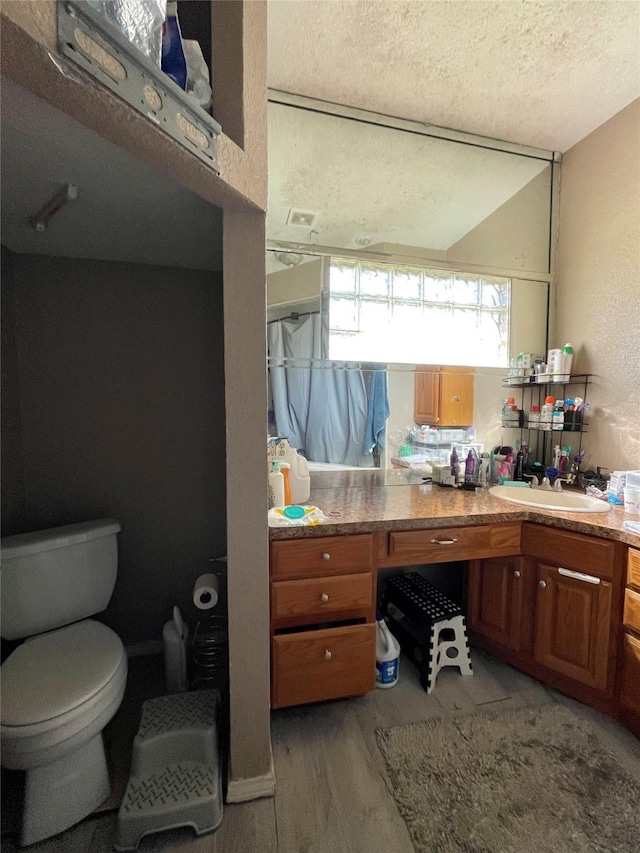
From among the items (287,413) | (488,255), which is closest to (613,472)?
(488,255)

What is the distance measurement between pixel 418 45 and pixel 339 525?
2.01 m

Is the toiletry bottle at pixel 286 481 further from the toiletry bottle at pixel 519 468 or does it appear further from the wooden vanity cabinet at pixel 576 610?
the toiletry bottle at pixel 519 468

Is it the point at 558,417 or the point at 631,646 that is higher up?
the point at 558,417

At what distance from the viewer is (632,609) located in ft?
4.37

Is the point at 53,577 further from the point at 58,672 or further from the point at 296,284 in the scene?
the point at 296,284

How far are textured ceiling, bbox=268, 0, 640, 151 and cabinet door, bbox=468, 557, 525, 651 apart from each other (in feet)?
7.28

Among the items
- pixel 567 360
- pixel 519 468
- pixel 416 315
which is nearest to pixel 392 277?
pixel 416 315

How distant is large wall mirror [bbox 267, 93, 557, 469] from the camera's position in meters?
1.83

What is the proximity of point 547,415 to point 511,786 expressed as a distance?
167 cm

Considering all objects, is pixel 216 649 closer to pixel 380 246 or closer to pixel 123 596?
pixel 123 596

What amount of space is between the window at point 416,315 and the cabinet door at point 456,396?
74mm


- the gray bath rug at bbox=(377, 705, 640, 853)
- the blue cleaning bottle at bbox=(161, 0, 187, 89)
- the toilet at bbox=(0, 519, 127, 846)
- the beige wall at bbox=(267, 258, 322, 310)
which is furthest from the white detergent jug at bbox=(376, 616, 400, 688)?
the blue cleaning bottle at bbox=(161, 0, 187, 89)

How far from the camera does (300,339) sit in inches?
73.6

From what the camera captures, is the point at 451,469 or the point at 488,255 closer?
the point at 451,469
